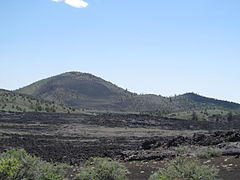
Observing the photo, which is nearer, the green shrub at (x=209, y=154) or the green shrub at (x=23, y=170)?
the green shrub at (x=23, y=170)

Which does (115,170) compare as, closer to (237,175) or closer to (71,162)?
(237,175)

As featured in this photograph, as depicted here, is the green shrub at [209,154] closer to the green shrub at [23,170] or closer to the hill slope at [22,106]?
the green shrub at [23,170]

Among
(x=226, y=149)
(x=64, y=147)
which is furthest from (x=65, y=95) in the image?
(x=226, y=149)

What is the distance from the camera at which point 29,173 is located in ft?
41.6

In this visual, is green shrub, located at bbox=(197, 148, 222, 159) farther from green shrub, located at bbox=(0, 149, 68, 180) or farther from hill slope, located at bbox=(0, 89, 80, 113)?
hill slope, located at bbox=(0, 89, 80, 113)

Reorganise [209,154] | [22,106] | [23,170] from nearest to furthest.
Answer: [23,170] < [209,154] < [22,106]

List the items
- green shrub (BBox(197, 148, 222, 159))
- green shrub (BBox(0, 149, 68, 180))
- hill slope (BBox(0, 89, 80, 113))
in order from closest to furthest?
green shrub (BBox(0, 149, 68, 180)) → green shrub (BBox(197, 148, 222, 159)) → hill slope (BBox(0, 89, 80, 113))

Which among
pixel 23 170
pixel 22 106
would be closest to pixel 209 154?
pixel 23 170

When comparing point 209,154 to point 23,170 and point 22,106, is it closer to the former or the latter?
point 23,170

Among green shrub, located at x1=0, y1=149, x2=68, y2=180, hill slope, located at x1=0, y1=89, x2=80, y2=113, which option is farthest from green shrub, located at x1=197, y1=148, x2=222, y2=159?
hill slope, located at x1=0, y1=89, x2=80, y2=113

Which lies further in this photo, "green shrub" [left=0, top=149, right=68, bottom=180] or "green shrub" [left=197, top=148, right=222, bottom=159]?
"green shrub" [left=197, top=148, right=222, bottom=159]

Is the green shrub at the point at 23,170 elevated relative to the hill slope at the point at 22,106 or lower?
lower

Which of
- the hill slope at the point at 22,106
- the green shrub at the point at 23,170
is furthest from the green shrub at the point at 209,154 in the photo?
the hill slope at the point at 22,106

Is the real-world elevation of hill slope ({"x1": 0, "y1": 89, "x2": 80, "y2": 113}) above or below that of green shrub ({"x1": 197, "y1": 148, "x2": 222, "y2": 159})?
above
